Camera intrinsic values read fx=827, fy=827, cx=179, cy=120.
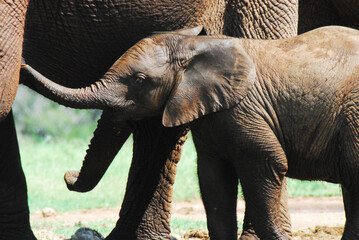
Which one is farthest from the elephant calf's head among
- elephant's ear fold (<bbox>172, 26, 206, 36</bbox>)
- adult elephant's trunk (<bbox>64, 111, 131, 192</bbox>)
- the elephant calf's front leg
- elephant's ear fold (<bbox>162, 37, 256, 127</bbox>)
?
adult elephant's trunk (<bbox>64, 111, 131, 192</bbox>)

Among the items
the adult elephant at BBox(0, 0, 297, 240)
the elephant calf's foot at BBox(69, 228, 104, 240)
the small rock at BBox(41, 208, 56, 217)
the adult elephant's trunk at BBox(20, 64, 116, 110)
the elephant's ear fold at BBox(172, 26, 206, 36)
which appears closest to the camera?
the adult elephant's trunk at BBox(20, 64, 116, 110)

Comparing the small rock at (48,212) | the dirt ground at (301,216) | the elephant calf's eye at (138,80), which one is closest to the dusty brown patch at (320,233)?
the dirt ground at (301,216)

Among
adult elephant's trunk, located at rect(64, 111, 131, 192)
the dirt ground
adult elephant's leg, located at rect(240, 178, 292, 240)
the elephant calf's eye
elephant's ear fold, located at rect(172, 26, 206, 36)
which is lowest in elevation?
the dirt ground

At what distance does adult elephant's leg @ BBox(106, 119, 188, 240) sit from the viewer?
5.30 meters

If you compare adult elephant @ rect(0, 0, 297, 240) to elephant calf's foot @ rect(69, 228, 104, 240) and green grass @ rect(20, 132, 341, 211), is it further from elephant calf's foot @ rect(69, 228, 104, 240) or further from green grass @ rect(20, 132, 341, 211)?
green grass @ rect(20, 132, 341, 211)

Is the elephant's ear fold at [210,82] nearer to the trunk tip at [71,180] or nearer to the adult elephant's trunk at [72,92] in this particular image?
the adult elephant's trunk at [72,92]

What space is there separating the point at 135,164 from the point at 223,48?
1.37m

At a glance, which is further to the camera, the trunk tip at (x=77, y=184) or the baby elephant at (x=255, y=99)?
the trunk tip at (x=77, y=184)

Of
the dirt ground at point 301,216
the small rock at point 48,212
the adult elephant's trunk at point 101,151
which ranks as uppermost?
the adult elephant's trunk at point 101,151

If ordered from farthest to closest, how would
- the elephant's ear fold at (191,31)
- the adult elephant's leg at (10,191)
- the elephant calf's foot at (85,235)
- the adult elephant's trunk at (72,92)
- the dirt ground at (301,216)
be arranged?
1. the dirt ground at (301,216)
2. the elephant calf's foot at (85,235)
3. the adult elephant's leg at (10,191)
4. the elephant's ear fold at (191,31)
5. the adult elephant's trunk at (72,92)

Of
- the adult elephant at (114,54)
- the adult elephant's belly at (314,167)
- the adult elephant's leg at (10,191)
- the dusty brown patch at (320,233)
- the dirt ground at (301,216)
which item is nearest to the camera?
the adult elephant's belly at (314,167)

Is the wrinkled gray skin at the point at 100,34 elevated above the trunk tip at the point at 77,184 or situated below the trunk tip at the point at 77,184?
above

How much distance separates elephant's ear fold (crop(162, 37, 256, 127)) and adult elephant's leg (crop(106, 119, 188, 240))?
102 cm

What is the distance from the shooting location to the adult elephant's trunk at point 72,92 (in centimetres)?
416
